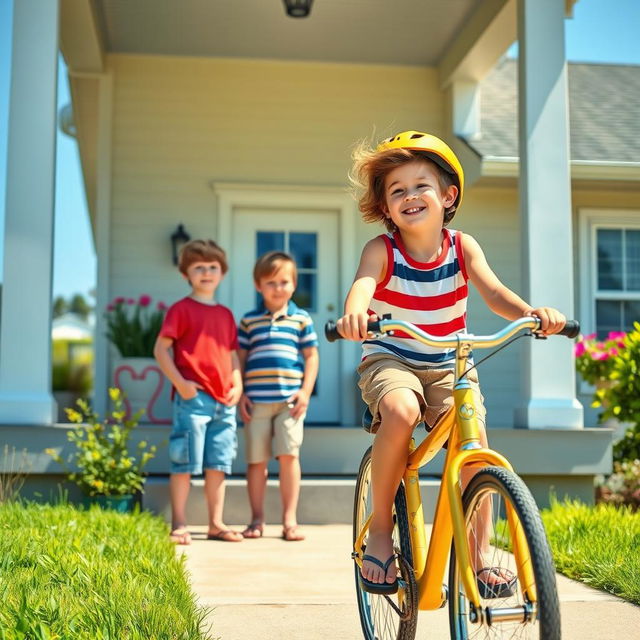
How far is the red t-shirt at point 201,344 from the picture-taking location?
487 cm

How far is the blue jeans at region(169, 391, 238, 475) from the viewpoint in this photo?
15.8 feet

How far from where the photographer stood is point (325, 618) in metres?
3.12

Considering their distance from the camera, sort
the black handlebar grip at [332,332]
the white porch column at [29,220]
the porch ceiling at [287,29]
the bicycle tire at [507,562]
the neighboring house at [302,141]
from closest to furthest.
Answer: the bicycle tire at [507,562], the black handlebar grip at [332,332], the white porch column at [29,220], the porch ceiling at [287,29], the neighboring house at [302,141]

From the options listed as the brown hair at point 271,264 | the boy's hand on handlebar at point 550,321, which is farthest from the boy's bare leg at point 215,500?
the boy's hand on handlebar at point 550,321

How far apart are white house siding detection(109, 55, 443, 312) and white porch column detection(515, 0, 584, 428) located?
7.73 feet

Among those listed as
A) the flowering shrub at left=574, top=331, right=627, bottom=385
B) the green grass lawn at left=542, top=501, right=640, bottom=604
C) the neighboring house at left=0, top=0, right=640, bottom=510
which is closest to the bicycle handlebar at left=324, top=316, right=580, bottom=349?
the green grass lawn at left=542, top=501, right=640, bottom=604

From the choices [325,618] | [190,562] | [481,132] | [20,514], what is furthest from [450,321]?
[481,132]

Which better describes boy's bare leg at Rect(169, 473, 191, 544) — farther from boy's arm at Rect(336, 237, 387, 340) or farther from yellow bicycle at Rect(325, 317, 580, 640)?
boy's arm at Rect(336, 237, 387, 340)

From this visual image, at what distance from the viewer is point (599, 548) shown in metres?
3.82

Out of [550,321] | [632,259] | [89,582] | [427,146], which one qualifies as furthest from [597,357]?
[89,582]

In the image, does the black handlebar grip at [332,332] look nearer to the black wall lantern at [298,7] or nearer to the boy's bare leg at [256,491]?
the boy's bare leg at [256,491]

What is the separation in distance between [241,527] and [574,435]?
2.24 metres

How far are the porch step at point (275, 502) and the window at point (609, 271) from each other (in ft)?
12.4

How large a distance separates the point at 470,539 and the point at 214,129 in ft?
21.4
